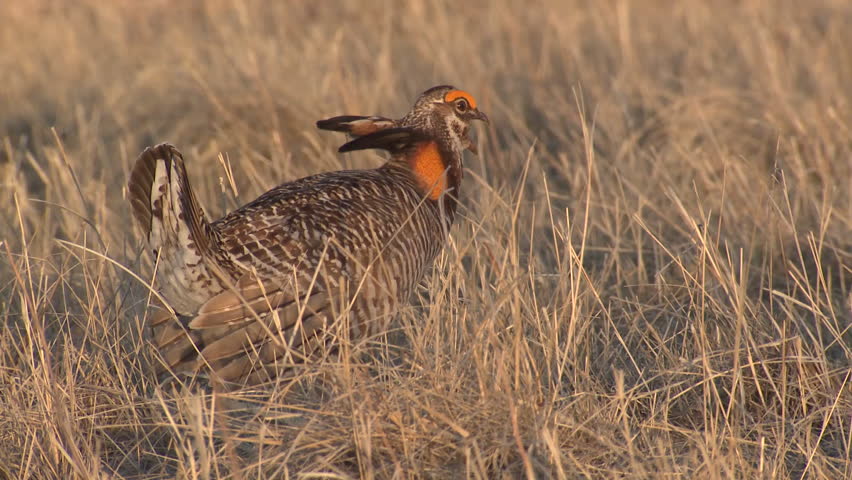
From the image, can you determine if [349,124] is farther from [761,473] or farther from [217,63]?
[217,63]

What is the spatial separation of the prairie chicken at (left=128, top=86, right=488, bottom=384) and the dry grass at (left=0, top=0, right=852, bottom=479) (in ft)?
0.43

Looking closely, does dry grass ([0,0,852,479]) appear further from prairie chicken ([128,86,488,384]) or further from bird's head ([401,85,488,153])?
bird's head ([401,85,488,153])

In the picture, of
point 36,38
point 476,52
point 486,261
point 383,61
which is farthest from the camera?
point 36,38

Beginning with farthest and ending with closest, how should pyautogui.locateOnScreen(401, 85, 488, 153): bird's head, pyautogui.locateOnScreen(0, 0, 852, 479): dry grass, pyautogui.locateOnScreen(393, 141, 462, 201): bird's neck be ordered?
pyautogui.locateOnScreen(401, 85, 488, 153): bird's head → pyautogui.locateOnScreen(393, 141, 462, 201): bird's neck → pyautogui.locateOnScreen(0, 0, 852, 479): dry grass

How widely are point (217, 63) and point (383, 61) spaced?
3.15ft

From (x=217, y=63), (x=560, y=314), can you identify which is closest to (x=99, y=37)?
(x=217, y=63)

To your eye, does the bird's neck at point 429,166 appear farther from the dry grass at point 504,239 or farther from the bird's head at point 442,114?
the dry grass at point 504,239

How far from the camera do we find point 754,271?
385 centimetres

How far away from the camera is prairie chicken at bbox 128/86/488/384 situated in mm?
2795

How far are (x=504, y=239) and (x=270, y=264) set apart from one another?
1.21 metres

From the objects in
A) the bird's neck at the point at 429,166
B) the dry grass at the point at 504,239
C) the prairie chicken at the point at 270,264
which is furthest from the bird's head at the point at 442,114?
the prairie chicken at the point at 270,264

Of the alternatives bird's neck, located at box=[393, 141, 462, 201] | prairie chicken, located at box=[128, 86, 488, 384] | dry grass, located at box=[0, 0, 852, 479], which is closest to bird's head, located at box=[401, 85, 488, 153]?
bird's neck, located at box=[393, 141, 462, 201]

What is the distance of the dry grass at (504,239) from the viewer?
2430 millimetres

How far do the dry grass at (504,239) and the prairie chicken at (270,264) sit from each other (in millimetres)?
130
